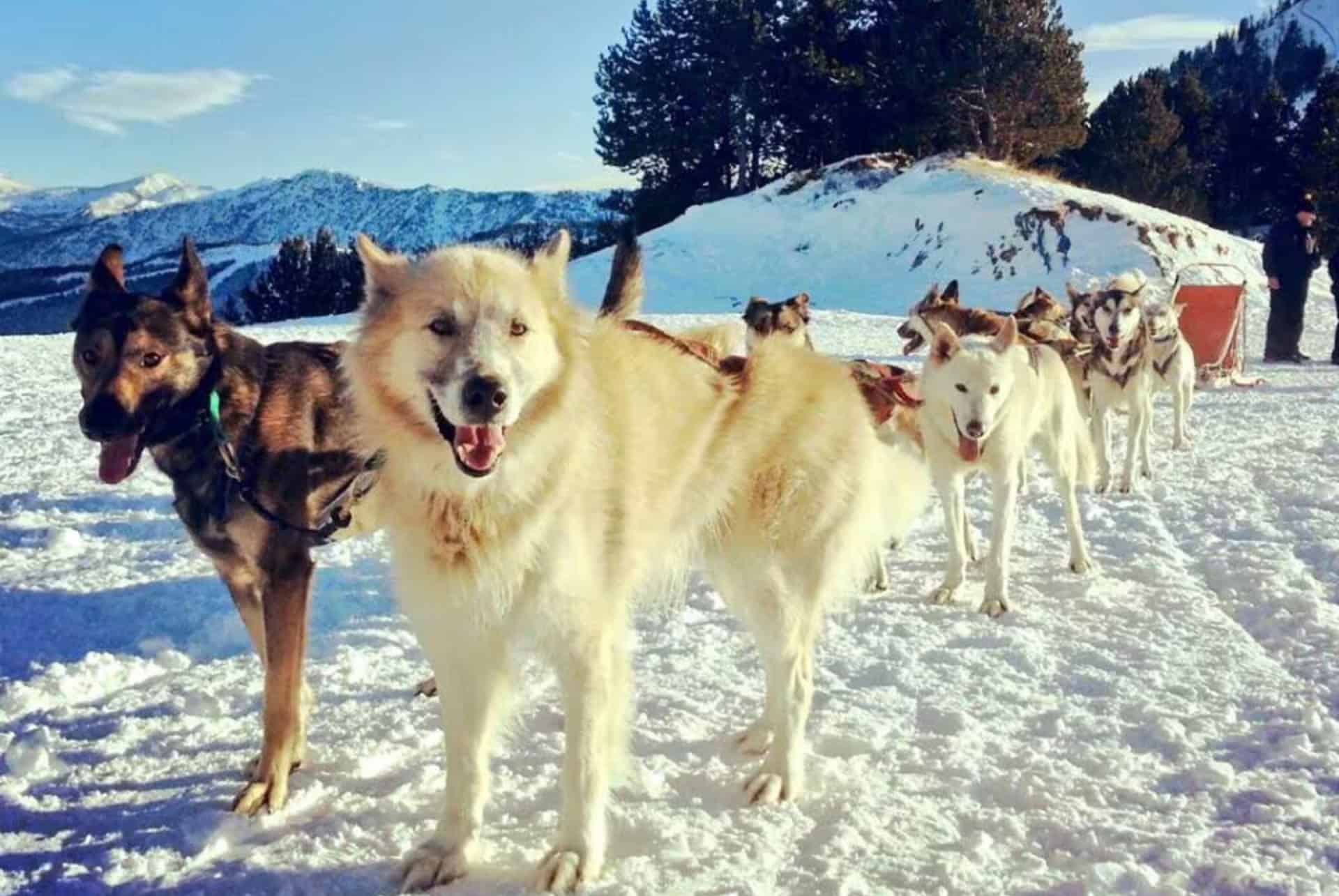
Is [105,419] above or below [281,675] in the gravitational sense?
above


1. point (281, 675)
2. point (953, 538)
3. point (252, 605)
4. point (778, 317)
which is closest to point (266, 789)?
point (281, 675)

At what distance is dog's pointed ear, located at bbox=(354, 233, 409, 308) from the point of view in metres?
2.66

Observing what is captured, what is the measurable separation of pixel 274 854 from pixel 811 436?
201 cm

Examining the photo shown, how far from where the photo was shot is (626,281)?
3584 mm

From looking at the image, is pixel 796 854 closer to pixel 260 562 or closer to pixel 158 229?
pixel 260 562

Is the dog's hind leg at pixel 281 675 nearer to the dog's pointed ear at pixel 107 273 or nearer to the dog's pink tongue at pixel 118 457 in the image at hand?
the dog's pink tongue at pixel 118 457

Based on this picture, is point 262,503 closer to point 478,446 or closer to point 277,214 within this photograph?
point 478,446

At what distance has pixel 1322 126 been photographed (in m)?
35.5

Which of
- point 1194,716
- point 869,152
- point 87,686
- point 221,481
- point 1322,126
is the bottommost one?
point 87,686

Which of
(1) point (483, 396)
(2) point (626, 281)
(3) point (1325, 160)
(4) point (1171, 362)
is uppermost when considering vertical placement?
(3) point (1325, 160)

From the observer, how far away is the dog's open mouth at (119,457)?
127 inches

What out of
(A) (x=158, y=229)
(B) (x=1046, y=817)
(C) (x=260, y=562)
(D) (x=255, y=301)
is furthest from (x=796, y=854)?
(A) (x=158, y=229)

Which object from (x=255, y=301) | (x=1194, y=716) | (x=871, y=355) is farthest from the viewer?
(x=255, y=301)

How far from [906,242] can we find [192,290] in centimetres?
2398
